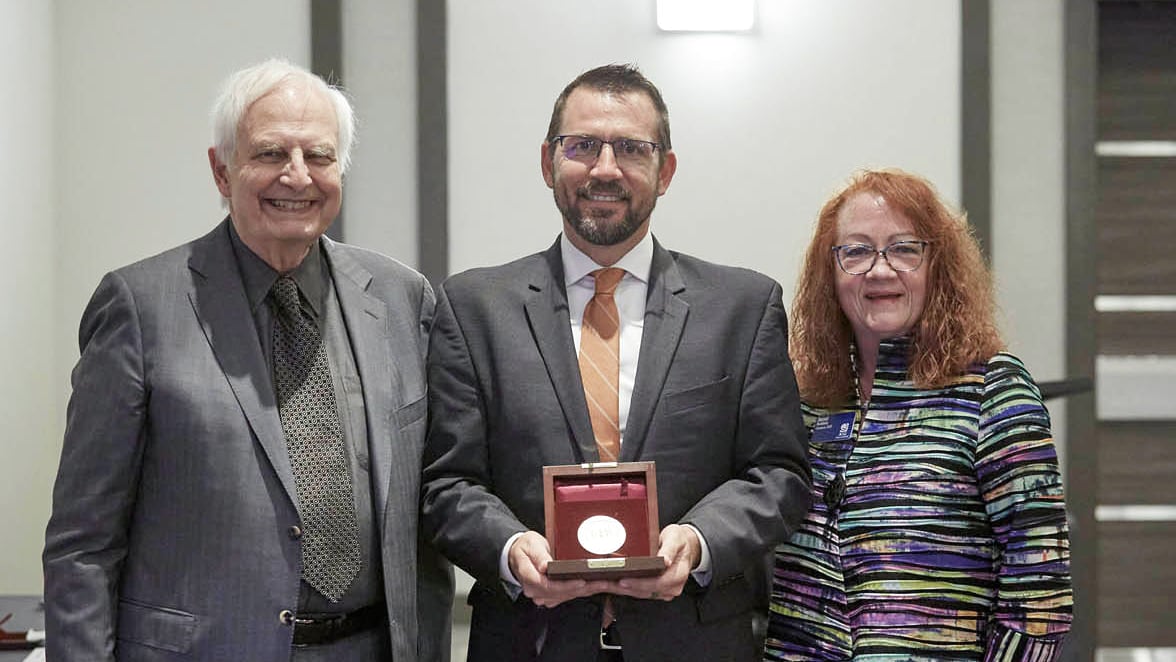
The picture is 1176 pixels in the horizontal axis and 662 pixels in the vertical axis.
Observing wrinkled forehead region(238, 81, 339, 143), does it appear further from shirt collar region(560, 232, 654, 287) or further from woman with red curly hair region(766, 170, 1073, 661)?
woman with red curly hair region(766, 170, 1073, 661)

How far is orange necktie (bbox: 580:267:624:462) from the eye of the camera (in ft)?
6.27

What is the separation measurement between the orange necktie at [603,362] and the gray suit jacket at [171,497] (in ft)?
1.23

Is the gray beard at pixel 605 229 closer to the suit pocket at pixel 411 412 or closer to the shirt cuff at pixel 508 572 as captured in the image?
the suit pocket at pixel 411 412

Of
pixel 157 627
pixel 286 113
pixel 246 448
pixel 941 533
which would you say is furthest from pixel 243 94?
pixel 941 533

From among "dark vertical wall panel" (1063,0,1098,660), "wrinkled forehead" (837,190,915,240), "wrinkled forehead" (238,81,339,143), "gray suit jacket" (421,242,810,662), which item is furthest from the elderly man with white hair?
"dark vertical wall panel" (1063,0,1098,660)

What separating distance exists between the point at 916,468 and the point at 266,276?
3.59 ft

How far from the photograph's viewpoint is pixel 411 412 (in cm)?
200

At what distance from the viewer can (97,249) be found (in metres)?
4.06

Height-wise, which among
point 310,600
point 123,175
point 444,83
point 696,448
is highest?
point 444,83

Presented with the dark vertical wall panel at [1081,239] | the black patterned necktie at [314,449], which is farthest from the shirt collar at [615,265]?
the dark vertical wall panel at [1081,239]

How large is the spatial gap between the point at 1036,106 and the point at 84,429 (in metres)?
3.30

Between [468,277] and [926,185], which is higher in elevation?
[926,185]

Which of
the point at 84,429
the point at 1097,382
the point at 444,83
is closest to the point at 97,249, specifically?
the point at 444,83

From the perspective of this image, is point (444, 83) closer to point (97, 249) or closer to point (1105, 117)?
point (97, 249)
